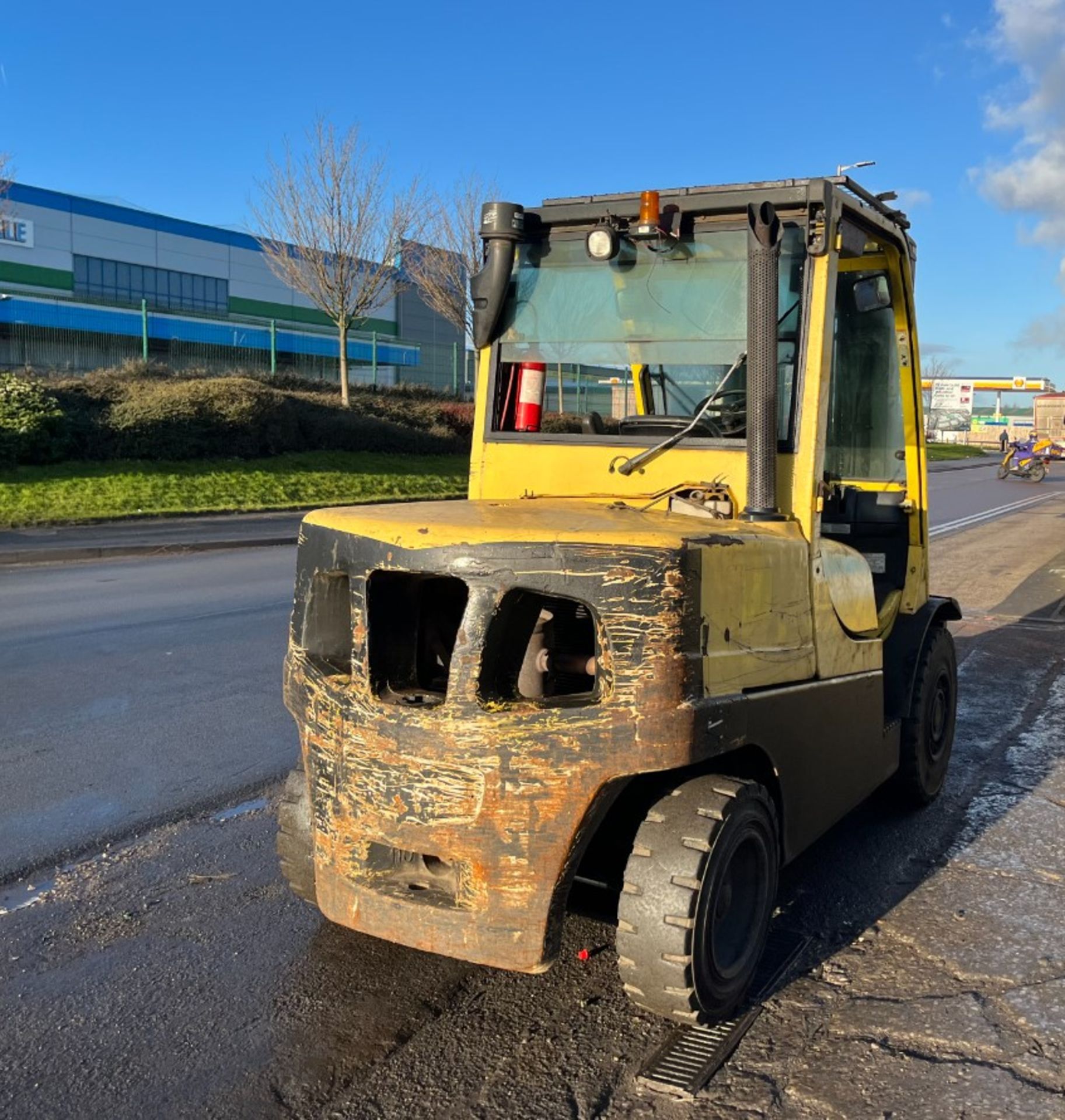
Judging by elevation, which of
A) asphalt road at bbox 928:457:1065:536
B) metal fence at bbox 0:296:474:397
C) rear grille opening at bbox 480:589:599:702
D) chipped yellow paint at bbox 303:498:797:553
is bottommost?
asphalt road at bbox 928:457:1065:536

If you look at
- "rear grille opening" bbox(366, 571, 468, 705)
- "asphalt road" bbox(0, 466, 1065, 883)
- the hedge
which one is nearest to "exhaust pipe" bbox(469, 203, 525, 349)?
"rear grille opening" bbox(366, 571, 468, 705)

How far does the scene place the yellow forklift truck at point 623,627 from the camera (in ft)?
9.38

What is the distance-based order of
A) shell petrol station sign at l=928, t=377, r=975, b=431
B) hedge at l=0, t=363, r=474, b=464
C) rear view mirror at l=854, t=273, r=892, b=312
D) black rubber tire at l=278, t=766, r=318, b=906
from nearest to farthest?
black rubber tire at l=278, t=766, r=318, b=906 < rear view mirror at l=854, t=273, r=892, b=312 < hedge at l=0, t=363, r=474, b=464 < shell petrol station sign at l=928, t=377, r=975, b=431

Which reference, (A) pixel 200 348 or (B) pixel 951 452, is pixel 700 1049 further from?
(B) pixel 951 452

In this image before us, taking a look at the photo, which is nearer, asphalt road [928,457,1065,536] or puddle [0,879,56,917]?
puddle [0,879,56,917]

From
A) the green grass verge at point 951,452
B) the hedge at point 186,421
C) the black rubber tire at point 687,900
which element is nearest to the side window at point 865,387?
the black rubber tire at point 687,900

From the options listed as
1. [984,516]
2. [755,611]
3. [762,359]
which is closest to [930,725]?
[755,611]

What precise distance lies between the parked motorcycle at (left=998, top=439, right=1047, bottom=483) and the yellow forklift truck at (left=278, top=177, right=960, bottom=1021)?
34.7 meters

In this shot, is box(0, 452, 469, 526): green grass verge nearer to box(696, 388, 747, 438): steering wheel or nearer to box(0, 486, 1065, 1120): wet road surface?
box(0, 486, 1065, 1120): wet road surface

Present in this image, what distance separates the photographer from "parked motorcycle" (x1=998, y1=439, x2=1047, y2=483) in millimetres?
35969

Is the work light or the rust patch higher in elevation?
the work light

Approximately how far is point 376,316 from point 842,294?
5489cm

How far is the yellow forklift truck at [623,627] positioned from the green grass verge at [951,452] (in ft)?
157

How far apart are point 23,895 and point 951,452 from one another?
6023cm
